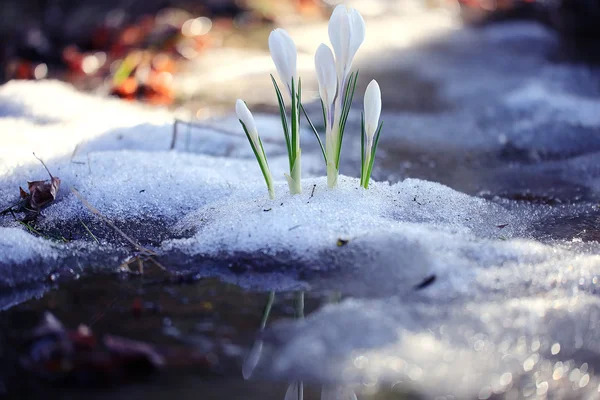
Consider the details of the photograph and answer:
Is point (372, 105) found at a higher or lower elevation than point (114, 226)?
higher

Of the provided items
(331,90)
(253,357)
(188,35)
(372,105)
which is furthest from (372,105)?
(188,35)

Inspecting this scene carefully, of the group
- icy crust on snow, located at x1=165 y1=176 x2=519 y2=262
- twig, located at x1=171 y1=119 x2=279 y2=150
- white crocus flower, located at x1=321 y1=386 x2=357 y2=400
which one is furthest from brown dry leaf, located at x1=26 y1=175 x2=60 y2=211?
white crocus flower, located at x1=321 y1=386 x2=357 y2=400

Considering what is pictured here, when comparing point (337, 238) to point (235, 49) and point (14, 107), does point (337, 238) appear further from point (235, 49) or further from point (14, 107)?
point (235, 49)

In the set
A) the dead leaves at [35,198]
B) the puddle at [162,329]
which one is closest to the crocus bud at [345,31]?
the puddle at [162,329]

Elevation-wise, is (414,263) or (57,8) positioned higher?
(57,8)

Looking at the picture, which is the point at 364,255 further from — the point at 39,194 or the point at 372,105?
the point at 39,194

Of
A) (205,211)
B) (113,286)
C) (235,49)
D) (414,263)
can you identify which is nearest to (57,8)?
(235,49)

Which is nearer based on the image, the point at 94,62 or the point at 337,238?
the point at 337,238
